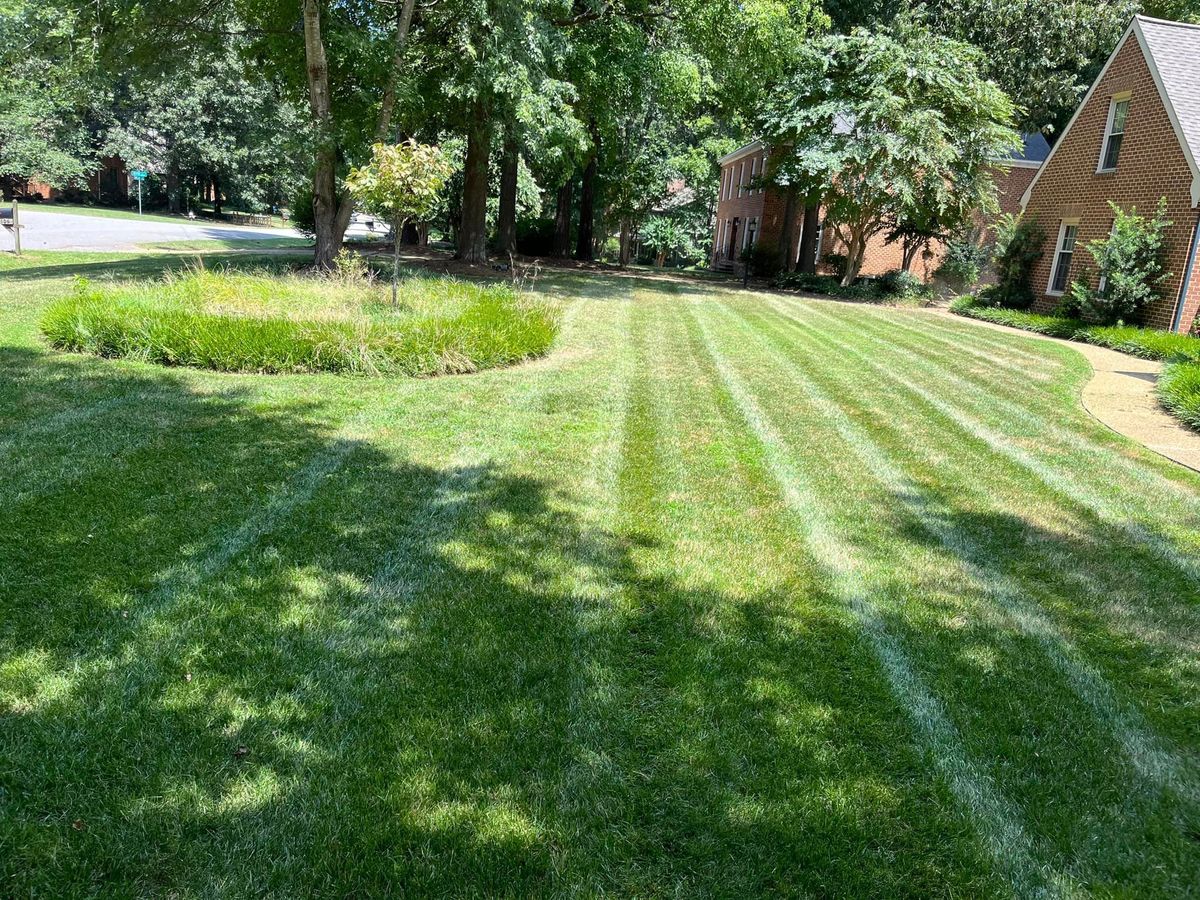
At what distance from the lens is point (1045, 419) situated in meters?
8.18

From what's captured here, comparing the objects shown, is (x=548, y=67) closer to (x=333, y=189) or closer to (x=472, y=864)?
(x=333, y=189)

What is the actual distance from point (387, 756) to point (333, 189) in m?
14.5

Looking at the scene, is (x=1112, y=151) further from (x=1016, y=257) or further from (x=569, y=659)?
(x=569, y=659)

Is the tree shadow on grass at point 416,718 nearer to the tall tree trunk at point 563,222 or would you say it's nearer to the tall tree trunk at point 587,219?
the tall tree trunk at point 563,222

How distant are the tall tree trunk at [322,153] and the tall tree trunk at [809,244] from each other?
17160mm

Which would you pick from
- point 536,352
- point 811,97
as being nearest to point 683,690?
point 536,352

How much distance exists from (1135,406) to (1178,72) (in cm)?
1160

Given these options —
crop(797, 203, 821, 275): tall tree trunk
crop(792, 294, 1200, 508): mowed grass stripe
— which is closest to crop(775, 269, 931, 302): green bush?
crop(797, 203, 821, 275): tall tree trunk

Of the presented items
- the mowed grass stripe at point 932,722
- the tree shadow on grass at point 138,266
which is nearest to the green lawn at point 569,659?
the mowed grass stripe at point 932,722

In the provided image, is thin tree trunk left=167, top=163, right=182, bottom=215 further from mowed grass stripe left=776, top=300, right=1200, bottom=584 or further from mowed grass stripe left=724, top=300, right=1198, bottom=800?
mowed grass stripe left=724, top=300, right=1198, bottom=800

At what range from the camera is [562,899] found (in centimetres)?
208

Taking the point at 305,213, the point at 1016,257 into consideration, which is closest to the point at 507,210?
the point at 305,213

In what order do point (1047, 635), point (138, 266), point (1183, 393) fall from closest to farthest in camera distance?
1. point (1047, 635)
2. point (1183, 393)
3. point (138, 266)

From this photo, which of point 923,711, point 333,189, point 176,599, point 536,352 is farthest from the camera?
point 333,189
